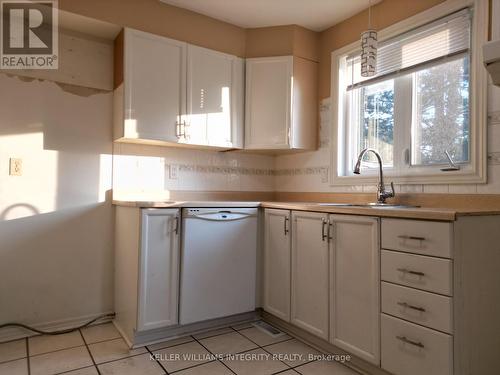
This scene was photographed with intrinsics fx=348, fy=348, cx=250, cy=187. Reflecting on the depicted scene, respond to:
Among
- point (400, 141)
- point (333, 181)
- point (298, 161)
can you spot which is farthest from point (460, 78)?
point (298, 161)

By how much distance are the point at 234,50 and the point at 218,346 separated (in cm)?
224

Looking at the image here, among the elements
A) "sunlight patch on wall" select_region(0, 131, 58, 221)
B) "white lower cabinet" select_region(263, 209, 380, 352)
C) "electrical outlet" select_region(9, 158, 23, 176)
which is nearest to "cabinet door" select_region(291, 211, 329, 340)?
"white lower cabinet" select_region(263, 209, 380, 352)

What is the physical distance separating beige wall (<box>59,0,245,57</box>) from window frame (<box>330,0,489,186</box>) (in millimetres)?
934

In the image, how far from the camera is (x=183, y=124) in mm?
2592

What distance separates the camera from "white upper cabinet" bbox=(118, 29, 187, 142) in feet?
7.88

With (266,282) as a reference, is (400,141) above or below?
above

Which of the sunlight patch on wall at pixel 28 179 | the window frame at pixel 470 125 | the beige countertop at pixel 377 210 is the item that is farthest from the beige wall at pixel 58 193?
the window frame at pixel 470 125

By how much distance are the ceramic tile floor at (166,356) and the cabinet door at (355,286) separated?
211mm

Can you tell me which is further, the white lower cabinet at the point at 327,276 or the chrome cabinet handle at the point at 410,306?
the white lower cabinet at the point at 327,276

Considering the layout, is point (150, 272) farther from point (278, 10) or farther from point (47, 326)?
point (278, 10)

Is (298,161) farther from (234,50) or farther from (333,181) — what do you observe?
(234,50)

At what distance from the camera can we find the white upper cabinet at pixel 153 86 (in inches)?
94.6

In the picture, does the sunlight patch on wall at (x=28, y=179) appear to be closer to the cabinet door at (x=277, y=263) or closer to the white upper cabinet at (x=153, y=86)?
the white upper cabinet at (x=153, y=86)
